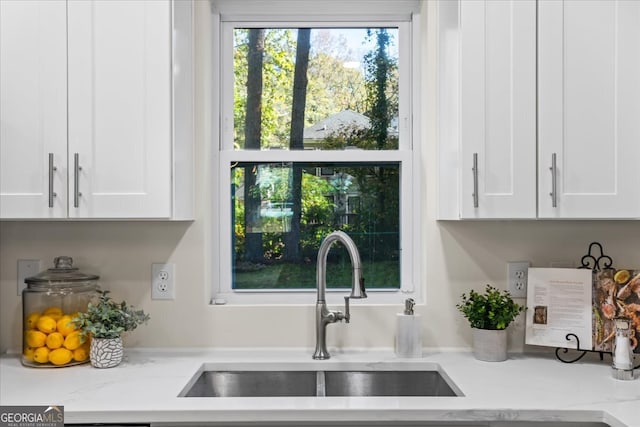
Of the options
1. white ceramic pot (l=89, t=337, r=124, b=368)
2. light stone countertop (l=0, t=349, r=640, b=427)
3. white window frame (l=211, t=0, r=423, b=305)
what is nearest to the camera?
light stone countertop (l=0, t=349, r=640, b=427)

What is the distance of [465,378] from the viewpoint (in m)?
1.76

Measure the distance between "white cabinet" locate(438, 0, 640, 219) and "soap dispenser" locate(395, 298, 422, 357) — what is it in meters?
0.41

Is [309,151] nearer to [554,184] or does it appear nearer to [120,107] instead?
[120,107]

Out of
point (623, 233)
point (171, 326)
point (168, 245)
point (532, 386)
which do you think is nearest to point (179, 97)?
point (168, 245)

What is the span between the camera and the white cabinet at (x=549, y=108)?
181 centimetres

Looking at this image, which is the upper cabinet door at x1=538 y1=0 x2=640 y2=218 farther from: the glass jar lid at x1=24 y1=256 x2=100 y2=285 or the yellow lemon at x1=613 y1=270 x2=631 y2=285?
the glass jar lid at x1=24 y1=256 x2=100 y2=285

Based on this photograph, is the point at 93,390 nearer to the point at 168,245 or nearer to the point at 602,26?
the point at 168,245

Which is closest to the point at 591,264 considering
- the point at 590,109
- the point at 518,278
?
the point at 518,278

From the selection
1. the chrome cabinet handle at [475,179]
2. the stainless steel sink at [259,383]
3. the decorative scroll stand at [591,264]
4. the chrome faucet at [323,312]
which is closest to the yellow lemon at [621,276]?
the decorative scroll stand at [591,264]

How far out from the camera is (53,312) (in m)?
1.90

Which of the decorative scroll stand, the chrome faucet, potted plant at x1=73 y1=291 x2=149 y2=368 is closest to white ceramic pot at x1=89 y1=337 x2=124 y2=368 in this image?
potted plant at x1=73 y1=291 x2=149 y2=368

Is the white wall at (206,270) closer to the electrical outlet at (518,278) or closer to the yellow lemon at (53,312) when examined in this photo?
the electrical outlet at (518,278)

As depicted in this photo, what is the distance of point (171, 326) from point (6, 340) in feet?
1.99

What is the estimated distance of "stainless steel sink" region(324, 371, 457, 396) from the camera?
6.33 ft
